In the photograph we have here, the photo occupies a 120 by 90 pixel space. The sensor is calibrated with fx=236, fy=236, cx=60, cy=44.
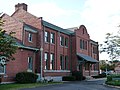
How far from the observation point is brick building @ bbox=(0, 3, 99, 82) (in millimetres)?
30214

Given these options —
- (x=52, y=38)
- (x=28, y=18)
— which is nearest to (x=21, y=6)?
(x=28, y=18)

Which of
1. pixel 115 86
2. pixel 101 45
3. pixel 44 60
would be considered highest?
pixel 101 45

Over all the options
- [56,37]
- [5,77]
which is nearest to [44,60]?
[56,37]

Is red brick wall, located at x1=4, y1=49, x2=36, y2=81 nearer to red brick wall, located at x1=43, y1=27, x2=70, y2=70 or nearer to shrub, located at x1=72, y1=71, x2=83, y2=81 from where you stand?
red brick wall, located at x1=43, y1=27, x2=70, y2=70

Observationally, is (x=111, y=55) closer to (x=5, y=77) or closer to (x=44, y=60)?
(x=44, y=60)

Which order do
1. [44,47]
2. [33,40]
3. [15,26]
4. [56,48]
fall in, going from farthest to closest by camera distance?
[56,48] < [44,47] < [33,40] < [15,26]

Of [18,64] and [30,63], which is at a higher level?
[30,63]

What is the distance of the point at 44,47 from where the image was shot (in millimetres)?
34281

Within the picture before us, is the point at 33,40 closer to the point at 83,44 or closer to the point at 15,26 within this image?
the point at 15,26

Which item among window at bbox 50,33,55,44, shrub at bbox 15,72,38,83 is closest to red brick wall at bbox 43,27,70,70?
window at bbox 50,33,55,44

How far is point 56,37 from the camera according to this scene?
123ft

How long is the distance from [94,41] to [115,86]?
90.4 feet

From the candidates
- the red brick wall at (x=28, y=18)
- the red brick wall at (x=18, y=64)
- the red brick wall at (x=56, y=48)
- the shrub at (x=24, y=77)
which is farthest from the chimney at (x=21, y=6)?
the shrub at (x=24, y=77)

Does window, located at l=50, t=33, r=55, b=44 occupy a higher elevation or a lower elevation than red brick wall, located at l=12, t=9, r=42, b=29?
lower
